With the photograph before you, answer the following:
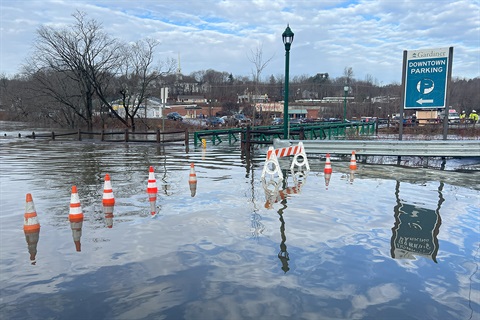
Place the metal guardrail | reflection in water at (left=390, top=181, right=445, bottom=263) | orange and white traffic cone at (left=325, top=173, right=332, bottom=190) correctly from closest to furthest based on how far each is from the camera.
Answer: reflection in water at (left=390, top=181, right=445, bottom=263)
orange and white traffic cone at (left=325, top=173, right=332, bottom=190)
the metal guardrail

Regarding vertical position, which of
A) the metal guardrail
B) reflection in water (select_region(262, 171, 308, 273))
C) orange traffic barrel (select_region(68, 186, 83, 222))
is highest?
the metal guardrail

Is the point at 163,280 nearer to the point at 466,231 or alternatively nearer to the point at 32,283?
the point at 32,283

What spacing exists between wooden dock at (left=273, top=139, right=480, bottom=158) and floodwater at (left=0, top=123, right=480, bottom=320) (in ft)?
15.6

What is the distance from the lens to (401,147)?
15.1m

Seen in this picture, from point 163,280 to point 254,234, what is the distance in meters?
2.09

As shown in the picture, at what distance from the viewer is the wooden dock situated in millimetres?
14633

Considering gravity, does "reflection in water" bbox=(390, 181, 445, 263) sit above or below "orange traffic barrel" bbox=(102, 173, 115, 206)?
below

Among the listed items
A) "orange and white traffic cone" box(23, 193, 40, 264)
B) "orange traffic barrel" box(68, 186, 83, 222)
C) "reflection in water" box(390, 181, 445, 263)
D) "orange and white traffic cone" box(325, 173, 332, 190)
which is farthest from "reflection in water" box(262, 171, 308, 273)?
"orange and white traffic cone" box(23, 193, 40, 264)

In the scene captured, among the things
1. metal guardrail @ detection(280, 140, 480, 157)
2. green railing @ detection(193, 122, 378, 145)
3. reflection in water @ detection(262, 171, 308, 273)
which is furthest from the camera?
green railing @ detection(193, 122, 378, 145)

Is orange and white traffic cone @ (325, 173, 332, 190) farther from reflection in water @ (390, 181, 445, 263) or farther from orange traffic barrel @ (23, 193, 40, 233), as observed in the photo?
orange traffic barrel @ (23, 193, 40, 233)

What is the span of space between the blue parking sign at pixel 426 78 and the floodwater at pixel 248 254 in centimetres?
685

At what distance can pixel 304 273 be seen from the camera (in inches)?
190

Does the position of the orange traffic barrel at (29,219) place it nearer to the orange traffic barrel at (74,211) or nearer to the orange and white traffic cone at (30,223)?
the orange and white traffic cone at (30,223)

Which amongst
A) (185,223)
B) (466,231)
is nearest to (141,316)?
(185,223)
